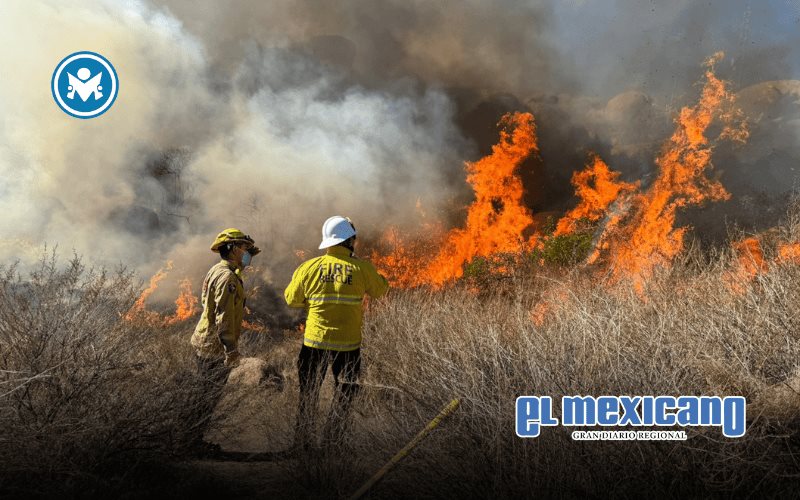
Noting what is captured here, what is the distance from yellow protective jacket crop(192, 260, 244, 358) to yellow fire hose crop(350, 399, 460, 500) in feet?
5.70

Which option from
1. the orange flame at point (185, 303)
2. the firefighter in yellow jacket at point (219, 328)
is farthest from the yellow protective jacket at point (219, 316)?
the orange flame at point (185, 303)

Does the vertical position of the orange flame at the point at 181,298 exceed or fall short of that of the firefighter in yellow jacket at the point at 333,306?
it exceeds it

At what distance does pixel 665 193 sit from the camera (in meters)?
12.9

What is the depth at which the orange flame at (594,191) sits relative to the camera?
14.8 meters

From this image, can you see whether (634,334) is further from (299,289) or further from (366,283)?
(299,289)

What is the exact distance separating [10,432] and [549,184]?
17.9 m

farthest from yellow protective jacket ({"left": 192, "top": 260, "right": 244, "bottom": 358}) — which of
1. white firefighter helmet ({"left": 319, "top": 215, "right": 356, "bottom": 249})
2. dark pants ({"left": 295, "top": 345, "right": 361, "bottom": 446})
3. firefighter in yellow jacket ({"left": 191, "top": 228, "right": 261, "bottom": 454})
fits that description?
white firefighter helmet ({"left": 319, "top": 215, "right": 356, "bottom": 249})

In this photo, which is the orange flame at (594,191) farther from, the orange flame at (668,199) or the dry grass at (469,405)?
the dry grass at (469,405)

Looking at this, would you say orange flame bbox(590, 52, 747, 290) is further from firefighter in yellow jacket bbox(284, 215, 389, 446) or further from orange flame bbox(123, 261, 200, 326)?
orange flame bbox(123, 261, 200, 326)

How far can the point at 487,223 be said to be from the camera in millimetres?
15797

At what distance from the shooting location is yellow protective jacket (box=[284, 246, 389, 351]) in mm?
4352

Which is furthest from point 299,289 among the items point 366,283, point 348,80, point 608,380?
point 348,80

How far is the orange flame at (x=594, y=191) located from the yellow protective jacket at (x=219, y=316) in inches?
442

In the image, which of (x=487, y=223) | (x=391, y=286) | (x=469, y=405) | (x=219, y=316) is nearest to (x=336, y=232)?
(x=219, y=316)
